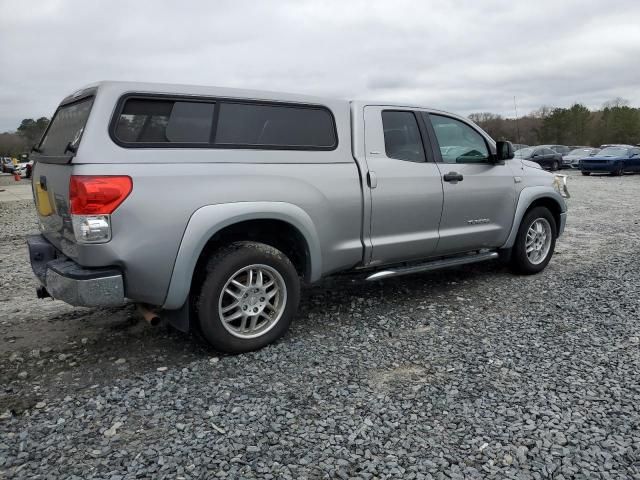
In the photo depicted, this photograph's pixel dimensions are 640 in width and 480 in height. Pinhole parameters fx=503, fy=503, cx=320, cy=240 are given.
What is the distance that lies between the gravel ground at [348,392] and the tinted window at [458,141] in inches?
54.4

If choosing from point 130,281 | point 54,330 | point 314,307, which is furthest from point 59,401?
point 314,307

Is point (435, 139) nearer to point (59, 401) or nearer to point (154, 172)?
point (154, 172)

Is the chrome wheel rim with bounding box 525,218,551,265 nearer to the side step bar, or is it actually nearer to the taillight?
the side step bar

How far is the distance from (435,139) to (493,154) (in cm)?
84

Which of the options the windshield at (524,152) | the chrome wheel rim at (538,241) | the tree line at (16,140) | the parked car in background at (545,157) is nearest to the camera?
the chrome wheel rim at (538,241)

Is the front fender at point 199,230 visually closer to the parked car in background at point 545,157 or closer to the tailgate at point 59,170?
the tailgate at point 59,170

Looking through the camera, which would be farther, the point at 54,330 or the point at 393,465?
the point at 54,330

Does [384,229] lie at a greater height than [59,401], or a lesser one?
greater

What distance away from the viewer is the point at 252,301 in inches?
145

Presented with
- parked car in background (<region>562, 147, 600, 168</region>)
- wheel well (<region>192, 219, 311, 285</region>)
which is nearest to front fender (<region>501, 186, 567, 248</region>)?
wheel well (<region>192, 219, 311, 285</region>)

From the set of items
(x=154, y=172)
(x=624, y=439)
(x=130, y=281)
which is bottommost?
(x=624, y=439)

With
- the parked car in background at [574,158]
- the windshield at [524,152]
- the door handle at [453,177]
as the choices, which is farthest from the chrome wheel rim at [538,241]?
the parked car in background at [574,158]

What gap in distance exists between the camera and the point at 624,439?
2.58m

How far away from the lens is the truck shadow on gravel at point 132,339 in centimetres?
333
